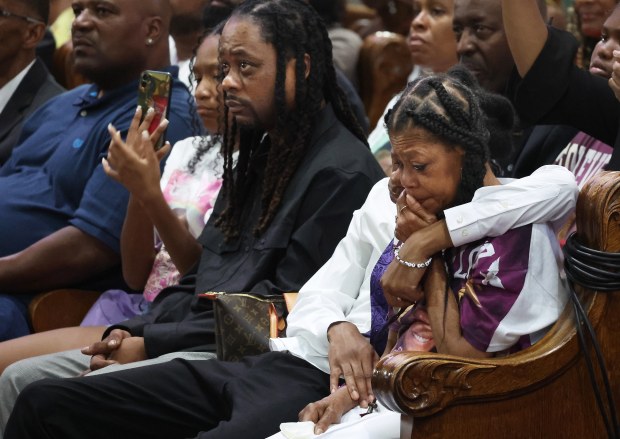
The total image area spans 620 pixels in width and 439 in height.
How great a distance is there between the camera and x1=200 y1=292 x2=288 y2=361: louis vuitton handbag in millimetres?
2613

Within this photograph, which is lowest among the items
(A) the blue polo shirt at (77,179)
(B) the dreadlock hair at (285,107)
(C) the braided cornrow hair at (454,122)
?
(A) the blue polo shirt at (77,179)

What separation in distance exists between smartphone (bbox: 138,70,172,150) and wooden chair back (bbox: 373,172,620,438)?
1496mm

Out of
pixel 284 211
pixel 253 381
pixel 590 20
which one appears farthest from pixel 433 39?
pixel 253 381

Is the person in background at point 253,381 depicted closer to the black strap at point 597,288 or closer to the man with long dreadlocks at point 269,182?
the man with long dreadlocks at point 269,182

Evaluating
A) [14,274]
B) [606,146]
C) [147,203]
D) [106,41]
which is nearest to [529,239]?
[606,146]

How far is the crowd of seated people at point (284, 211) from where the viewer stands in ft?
6.77

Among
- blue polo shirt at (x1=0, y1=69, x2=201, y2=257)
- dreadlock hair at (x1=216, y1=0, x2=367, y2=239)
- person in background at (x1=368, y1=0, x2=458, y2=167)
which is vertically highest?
dreadlock hair at (x1=216, y1=0, x2=367, y2=239)

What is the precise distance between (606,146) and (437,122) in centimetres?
82

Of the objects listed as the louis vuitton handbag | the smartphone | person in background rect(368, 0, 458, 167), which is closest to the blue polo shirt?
the smartphone

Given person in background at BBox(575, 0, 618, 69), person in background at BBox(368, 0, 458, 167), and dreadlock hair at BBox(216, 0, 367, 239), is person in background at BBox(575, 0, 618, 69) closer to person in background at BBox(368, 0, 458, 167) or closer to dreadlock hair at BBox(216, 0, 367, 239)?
person in background at BBox(368, 0, 458, 167)

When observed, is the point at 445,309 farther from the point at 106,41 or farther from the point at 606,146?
the point at 106,41

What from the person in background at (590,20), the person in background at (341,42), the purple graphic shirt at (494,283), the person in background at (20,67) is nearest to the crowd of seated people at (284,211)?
the purple graphic shirt at (494,283)

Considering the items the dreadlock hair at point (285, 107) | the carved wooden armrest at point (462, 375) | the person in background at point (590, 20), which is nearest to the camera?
the carved wooden armrest at point (462, 375)

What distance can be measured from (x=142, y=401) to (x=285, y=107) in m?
0.87
